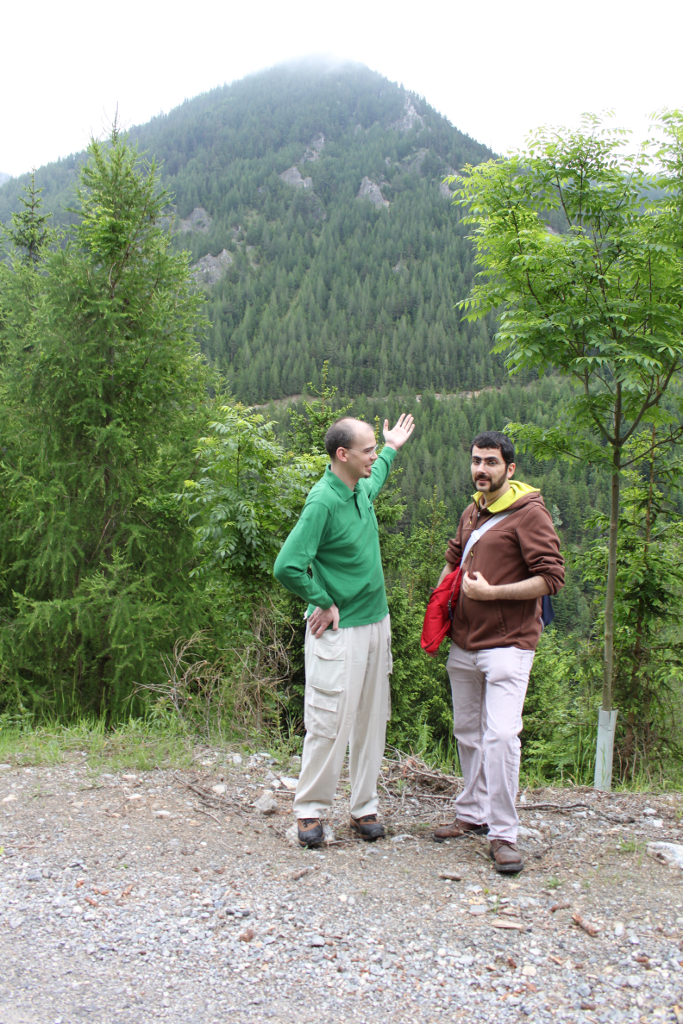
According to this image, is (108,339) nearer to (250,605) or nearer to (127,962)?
(250,605)

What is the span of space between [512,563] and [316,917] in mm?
1787

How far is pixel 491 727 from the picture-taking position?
3109 millimetres

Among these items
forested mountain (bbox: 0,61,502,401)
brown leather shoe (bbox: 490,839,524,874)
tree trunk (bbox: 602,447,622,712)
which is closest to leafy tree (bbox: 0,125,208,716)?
tree trunk (bbox: 602,447,622,712)

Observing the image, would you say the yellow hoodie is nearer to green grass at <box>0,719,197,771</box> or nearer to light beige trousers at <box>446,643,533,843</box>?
light beige trousers at <box>446,643,533,843</box>

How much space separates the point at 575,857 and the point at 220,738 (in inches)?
103

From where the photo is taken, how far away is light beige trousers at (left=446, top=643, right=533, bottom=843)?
10.1 ft

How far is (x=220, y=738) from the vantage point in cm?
486

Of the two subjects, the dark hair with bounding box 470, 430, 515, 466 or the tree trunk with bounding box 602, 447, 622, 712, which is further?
the tree trunk with bounding box 602, 447, 622, 712

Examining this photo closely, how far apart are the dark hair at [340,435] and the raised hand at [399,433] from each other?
543 millimetres

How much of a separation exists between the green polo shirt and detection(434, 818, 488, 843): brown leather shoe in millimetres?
1158

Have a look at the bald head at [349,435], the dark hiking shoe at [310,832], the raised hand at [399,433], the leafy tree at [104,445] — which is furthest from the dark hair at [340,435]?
the leafy tree at [104,445]

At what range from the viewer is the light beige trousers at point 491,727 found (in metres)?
3.07

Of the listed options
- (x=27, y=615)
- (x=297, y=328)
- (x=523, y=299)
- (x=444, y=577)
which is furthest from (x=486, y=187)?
(x=297, y=328)

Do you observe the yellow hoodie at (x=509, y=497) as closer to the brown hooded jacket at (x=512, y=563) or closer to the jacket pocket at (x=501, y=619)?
the brown hooded jacket at (x=512, y=563)
